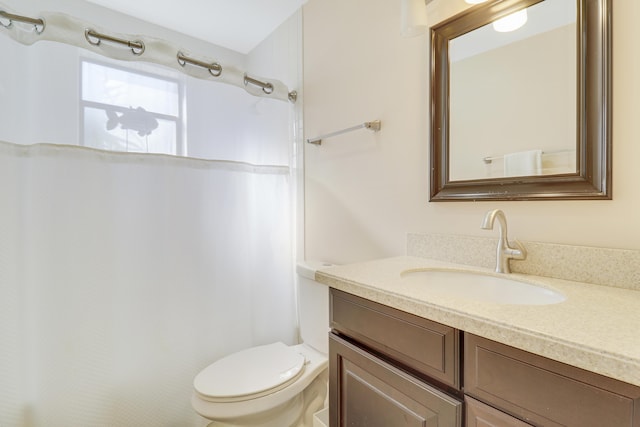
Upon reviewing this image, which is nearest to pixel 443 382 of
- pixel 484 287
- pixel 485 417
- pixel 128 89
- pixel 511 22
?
pixel 485 417

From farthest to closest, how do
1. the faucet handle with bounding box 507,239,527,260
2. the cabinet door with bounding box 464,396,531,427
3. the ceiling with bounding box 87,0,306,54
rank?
the ceiling with bounding box 87,0,306,54 < the faucet handle with bounding box 507,239,527,260 < the cabinet door with bounding box 464,396,531,427

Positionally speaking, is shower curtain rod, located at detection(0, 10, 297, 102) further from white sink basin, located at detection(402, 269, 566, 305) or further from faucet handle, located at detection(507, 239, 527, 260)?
faucet handle, located at detection(507, 239, 527, 260)

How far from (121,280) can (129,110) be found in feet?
2.49

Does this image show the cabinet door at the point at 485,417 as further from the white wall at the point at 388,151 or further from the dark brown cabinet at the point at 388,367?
the white wall at the point at 388,151

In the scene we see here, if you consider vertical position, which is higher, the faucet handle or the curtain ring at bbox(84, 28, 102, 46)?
the curtain ring at bbox(84, 28, 102, 46)

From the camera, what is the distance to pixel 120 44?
128cm

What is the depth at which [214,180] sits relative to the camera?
1.57m

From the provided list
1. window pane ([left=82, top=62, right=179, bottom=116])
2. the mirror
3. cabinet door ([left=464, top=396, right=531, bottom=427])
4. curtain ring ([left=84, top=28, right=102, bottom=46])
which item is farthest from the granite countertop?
curtain ring ([left=84, top=28, right=102, bottom=46])

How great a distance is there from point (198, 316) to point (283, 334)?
546 millimetres

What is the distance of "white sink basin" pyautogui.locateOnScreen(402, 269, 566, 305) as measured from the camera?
0.82m

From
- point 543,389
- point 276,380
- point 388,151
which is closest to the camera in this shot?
point 543,389

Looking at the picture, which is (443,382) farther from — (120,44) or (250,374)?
(120,44)

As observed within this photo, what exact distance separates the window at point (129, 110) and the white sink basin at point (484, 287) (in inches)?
49.7

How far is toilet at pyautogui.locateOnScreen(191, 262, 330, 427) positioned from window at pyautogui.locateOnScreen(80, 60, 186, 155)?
93 cm
